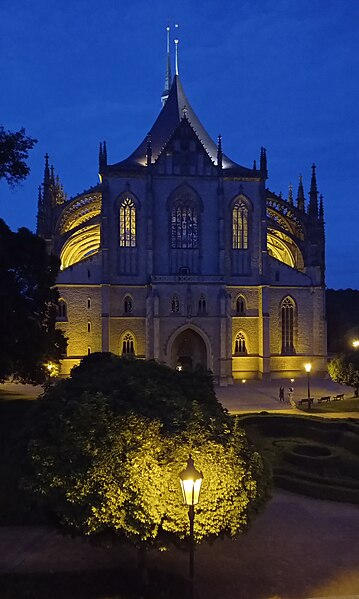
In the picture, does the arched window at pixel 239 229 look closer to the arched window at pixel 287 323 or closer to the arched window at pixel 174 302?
the arched window at pixel 287 323

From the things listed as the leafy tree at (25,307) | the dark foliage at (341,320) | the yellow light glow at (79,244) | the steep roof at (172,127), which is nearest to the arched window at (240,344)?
the yellow light glow at (79,244)

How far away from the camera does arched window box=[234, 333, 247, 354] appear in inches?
1873

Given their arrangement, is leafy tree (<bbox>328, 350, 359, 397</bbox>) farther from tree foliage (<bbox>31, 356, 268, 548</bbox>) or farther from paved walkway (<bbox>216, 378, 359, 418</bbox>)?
tree foliage (<bbox>31, 356, 268, 548</bbox>)

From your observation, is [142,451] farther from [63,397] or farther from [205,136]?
[205,136]

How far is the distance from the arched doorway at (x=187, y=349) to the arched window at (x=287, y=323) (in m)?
8.13

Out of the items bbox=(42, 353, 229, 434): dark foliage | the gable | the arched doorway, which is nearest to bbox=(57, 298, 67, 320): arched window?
the arched doorway

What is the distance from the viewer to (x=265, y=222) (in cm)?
4759

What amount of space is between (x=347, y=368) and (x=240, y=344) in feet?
48.3

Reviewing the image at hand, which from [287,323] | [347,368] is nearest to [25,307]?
[347,368]

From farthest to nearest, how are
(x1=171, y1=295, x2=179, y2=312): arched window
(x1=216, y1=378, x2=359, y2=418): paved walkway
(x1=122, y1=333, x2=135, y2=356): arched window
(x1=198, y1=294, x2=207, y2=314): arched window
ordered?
(x1=122, y1=333, x2=135, y2=356): arched window < (x1=198, y1=294, x2=207, y2=314): arched window < (x1=171, y1=295, x2=179, y2=312): arched window < (x1=216, y1=378, x2=359, y2=418): paved walkway

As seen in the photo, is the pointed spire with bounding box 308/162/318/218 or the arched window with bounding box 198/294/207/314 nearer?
the arched window with bounding box 198/294/207/314

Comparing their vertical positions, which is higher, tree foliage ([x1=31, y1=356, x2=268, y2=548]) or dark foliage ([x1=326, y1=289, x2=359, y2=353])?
dark foliage ([x1=326, y1=289, x2=359, y2=353])

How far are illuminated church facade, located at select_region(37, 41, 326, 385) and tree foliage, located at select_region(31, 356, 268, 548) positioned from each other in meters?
32.7

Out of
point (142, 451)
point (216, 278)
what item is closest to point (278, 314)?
point (216, 278)
